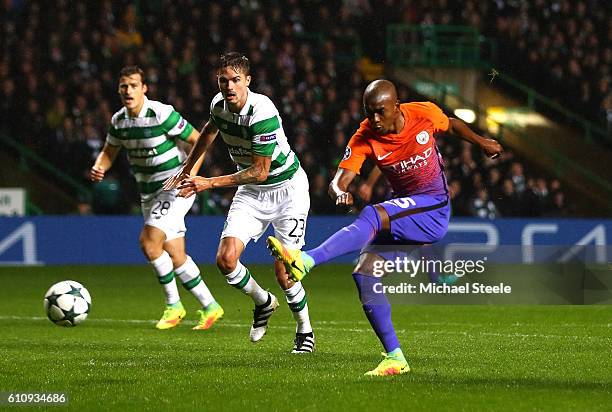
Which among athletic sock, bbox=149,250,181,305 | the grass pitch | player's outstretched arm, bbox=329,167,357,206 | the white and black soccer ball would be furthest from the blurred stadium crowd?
player's outstretched arm, bbox=329,167,357,206

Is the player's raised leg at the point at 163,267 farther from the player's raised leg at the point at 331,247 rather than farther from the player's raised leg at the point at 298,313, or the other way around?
the player's raised leg at the point at 331,247

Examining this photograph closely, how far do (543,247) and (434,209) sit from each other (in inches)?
538

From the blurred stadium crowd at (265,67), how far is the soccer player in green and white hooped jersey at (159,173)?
348 inches

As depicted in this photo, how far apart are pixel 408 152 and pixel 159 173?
413 centimetres

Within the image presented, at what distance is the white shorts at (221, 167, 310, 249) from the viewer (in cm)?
964

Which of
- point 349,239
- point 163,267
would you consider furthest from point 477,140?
point 163,267

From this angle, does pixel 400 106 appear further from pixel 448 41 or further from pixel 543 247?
pixel 448 41

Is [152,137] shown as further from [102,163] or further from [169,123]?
[102,163]

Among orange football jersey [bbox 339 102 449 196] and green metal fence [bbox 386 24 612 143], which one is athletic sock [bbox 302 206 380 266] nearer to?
orange football jersey [bbox 339 102 449 196]

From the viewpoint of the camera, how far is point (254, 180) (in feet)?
28.7

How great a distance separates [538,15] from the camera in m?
28.2

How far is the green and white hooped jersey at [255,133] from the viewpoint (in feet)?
29.3

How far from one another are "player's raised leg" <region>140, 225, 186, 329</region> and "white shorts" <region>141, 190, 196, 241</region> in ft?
0.19

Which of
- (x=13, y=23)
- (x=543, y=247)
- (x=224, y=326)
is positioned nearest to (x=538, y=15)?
(x=543, y=247)
